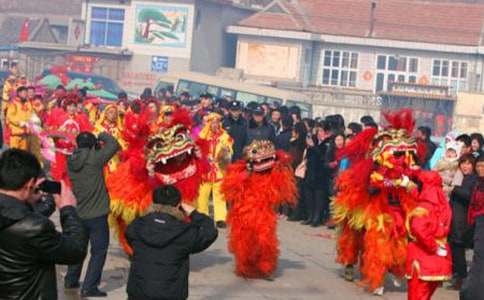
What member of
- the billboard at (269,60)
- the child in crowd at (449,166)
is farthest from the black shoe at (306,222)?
the billboard at (269,60)

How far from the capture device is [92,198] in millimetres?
10789

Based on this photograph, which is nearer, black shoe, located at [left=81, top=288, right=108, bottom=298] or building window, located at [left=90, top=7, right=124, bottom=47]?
black shoe, located at [left=81, top=288, right=108, bottom=298]

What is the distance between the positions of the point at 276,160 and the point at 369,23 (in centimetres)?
5153

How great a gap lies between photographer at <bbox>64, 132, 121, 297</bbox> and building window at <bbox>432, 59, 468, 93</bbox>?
50218 mm

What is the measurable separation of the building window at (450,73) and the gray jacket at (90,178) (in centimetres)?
5020

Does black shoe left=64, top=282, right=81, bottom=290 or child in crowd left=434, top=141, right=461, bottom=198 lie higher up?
child in crowd left=434, top=141, right=461, bottom=198

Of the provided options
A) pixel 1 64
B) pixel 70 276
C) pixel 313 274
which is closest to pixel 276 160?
pixel 313 274

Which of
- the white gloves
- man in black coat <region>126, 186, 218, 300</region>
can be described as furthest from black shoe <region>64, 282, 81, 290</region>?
the white gloves

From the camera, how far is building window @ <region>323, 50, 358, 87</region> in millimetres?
61938

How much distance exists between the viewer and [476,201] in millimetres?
11078

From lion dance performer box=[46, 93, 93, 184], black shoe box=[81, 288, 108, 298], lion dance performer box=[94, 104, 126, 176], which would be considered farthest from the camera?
lion dance performer box=[94, 104, 126, 176]

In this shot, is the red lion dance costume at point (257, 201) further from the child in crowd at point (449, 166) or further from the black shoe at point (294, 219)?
the black shoe at point (294, 219)

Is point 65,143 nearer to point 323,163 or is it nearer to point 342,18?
point 323,163

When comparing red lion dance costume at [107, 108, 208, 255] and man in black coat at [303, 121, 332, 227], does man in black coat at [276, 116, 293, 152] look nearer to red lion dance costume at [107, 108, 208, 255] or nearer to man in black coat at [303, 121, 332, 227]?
man in black coat at [303, 121, 332, 227]
